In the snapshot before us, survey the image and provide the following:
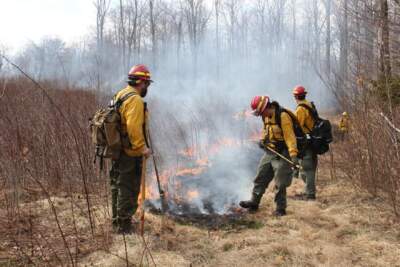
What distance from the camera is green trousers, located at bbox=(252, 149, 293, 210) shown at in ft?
17.3

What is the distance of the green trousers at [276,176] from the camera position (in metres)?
5.28

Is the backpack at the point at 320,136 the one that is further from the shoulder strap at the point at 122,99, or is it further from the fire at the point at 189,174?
the shoulder strap at the point at 122,99

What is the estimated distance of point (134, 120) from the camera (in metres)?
3.80

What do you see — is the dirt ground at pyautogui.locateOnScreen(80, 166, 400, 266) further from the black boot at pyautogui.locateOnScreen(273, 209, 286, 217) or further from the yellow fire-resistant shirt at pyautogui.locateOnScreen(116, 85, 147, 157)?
the yellow fire-resistant shirt at pyautogui.locateOnScreen(116, 85, 147, 157)

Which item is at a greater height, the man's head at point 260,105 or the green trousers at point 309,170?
the man's head at point 260,105

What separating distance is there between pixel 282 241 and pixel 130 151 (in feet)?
7.03

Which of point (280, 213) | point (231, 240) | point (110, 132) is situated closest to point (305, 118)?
point (280, 213)

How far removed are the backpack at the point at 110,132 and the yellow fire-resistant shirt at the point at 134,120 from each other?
0.06 metres

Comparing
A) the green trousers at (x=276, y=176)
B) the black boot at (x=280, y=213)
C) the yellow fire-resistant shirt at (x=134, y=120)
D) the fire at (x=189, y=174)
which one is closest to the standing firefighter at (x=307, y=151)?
the green trousers at (x=276, y=176)

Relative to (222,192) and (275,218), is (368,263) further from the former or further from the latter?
(222,192)

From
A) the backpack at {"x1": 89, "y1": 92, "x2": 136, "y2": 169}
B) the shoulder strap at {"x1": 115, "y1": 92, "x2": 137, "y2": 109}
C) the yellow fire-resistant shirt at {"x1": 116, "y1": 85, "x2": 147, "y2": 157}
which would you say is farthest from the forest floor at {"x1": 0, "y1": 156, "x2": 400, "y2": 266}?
the shoulder strap at {"x1": 115, "y1": 92, "x2": 137, "y2": 109}

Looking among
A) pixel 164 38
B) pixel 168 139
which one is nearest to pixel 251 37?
pixel 164 38

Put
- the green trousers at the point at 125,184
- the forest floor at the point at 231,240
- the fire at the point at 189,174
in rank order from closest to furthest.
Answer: the forest floor at the point at 231,240 < the green trousers at the point at 125,184 < the fire at the point at 189,174

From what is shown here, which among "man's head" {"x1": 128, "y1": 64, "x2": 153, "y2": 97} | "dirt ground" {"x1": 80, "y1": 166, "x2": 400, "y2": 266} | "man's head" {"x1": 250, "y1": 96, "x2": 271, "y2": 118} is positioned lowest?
"dirt ground" {"x1": 80, "y1": 166, "x2": 400, "y2": 266}
